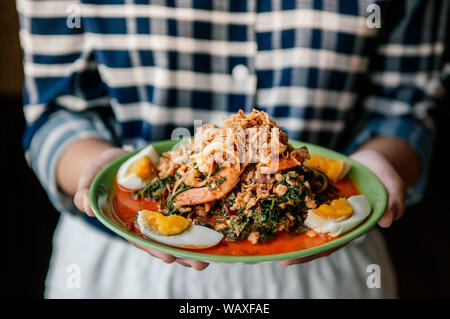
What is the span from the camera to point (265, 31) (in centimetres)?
187

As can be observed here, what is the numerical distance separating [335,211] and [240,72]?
0.93 m

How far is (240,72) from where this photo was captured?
191 cm

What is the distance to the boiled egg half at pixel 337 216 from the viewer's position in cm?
120

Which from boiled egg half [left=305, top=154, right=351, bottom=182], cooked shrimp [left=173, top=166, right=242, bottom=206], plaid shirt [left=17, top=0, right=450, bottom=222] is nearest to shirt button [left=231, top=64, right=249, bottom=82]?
plaid shirt [left=17, top=0, right=450, bottom=222]

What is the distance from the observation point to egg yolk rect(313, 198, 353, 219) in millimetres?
1217

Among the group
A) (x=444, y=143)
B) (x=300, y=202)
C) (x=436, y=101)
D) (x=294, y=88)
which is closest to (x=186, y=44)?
(x=294, y=88)

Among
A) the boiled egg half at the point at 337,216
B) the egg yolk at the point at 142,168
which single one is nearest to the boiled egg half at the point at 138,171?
the egg yolk at the point at 142,168

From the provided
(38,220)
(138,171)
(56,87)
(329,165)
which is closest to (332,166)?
(329,165)

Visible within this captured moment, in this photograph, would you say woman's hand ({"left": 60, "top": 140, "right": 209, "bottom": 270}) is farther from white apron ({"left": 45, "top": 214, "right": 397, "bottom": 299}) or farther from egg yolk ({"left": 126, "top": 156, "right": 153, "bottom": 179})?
white apron ({"left": 45, "top": 214, "right": 397, "bottom": 299})

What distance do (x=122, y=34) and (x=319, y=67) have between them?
0.96 meters

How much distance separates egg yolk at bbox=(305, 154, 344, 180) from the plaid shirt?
511mm

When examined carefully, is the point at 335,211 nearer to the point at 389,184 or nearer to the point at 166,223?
the point at 389,184

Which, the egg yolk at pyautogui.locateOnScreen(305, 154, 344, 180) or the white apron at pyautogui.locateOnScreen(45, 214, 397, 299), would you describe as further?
the white apron at pyautogui.locateOnScreen(45, 214, 397, 299)

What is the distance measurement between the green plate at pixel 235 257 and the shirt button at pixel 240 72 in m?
0.50
